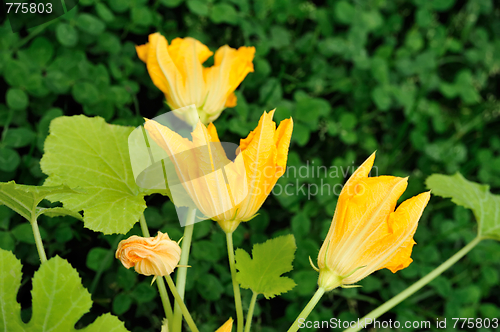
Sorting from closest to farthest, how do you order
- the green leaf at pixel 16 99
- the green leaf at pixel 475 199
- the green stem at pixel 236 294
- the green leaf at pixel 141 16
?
the green stem at pixel 236 294
the green leaf at pixel 475 199
the green leaf at pixel 16 99
the green leaf at pixel 141 16

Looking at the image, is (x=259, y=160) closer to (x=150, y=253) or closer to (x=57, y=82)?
(x=150, y=253)

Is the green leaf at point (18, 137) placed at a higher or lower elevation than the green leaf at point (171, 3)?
lower

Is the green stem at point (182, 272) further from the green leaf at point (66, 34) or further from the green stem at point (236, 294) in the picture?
the green leaf at point (66, 34)

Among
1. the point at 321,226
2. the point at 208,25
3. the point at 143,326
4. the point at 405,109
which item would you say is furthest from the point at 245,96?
the point at 143,326

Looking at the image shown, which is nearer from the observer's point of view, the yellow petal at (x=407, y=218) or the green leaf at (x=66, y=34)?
the yellow petal at (x=407, y=218)

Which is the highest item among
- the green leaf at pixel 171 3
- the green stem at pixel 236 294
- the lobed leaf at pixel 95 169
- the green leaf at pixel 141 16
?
the green leaf at pixel 171 3

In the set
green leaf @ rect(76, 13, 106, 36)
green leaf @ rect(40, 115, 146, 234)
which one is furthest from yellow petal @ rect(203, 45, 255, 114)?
green leaf @ rect(76, 13, 106, 36)

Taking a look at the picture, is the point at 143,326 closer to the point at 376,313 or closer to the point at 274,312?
the point at 274,312

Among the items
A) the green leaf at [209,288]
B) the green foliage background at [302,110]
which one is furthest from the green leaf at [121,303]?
the green leaf at [209,288]
